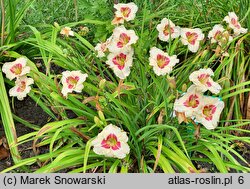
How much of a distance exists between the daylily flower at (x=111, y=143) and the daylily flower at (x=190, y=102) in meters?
0.30

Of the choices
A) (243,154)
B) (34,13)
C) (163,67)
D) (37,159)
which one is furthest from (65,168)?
(34,13)

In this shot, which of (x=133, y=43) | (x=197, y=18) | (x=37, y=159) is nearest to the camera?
(x=133, y=43)

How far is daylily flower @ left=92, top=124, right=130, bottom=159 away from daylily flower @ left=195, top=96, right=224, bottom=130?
1.22 feet

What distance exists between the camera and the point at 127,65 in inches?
103

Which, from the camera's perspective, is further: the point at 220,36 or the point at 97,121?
the point at 220,36

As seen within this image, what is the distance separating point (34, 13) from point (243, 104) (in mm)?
1871

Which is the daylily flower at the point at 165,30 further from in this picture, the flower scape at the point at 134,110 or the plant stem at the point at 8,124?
the plant stem at the point at 8,124

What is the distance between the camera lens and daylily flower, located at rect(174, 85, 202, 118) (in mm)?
2490

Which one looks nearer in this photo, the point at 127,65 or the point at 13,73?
the point at 127,65

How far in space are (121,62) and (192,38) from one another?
0.47 metres

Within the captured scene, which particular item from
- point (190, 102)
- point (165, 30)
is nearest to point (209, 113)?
point (190, 102)

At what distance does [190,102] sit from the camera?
8.22 feet

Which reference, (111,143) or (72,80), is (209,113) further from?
(72,80)

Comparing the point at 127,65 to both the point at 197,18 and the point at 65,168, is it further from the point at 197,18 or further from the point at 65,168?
the point at 197,18
